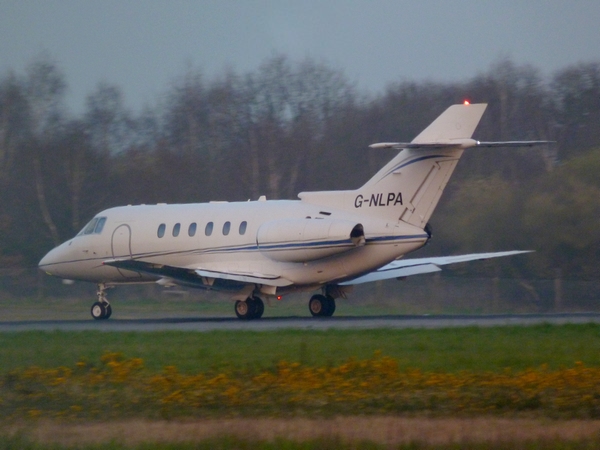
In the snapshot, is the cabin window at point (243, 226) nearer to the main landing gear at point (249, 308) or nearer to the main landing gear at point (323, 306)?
the main landing gear at point (249, 308)

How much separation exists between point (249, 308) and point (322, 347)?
8.55m

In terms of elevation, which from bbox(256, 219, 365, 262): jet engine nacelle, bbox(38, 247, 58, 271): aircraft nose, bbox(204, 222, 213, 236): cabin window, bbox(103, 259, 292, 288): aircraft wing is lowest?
bbox(103, 259, 292, 288): aircraft wing

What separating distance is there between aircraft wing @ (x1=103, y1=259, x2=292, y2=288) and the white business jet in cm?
3

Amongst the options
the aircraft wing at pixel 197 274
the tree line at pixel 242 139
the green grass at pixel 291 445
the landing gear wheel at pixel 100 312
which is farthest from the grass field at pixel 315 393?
the tree line at pixel 242 139

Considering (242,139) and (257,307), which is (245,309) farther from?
(242,139)

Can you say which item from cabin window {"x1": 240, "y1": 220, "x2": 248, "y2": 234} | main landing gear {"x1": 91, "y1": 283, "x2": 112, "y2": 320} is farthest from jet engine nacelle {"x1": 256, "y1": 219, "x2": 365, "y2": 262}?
main landing gear {"x1": 91, "y1": 283, "x2": 112, "y2": 320}

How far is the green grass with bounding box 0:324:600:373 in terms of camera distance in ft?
45.2

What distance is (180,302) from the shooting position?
116 ft

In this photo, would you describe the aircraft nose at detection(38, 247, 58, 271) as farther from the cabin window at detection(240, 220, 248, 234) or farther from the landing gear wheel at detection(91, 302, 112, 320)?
the cabin window at detection(240, 220, 248, 234)

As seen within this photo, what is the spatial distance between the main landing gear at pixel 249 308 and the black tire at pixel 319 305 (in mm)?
1724

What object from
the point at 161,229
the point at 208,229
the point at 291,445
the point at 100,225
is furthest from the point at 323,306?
the point at 291,445

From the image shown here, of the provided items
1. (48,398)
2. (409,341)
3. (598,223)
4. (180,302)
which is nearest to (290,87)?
(180,302)

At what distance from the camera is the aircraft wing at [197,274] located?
74.8ft

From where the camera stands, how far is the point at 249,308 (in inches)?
941
